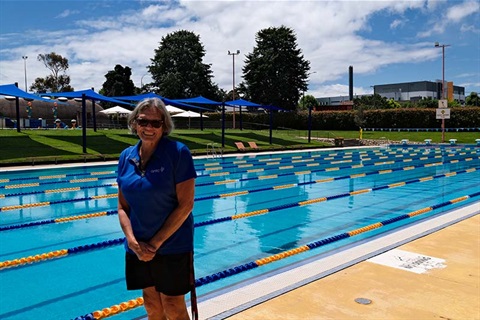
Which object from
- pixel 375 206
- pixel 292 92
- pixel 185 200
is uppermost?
pixel 292 92

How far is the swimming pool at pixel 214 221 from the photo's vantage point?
4.68 meters

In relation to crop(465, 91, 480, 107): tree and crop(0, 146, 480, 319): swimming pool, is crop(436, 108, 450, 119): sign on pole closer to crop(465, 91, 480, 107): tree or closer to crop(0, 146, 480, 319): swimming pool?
crop(0, 146, 480, 319): swimming pool

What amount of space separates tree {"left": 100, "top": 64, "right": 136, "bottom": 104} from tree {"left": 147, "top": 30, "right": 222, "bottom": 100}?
425cm

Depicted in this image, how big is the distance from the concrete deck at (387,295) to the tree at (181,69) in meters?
52.1

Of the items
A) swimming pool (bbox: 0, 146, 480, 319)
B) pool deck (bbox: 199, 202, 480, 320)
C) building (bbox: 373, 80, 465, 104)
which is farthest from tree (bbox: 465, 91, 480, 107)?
pool deck (bbox: 199, 202, 480, 320)

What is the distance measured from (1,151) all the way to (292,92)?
137 ft

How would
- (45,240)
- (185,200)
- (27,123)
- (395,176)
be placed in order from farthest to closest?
(27,123) < (395,176) < (45,240) < (185,200)

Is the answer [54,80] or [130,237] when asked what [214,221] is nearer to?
[130,237]

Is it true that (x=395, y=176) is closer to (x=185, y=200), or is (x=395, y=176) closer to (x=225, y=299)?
(x=225, y=299)

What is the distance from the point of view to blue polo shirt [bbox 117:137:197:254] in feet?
7.64

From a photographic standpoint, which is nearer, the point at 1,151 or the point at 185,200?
the point at 185,200

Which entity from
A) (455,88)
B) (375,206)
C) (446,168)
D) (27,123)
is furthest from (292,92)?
(455,88)

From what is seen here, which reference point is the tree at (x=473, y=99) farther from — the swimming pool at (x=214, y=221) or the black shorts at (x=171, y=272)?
the black shorts at (x=171, y=272)

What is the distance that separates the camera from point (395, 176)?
1488 centimetres
